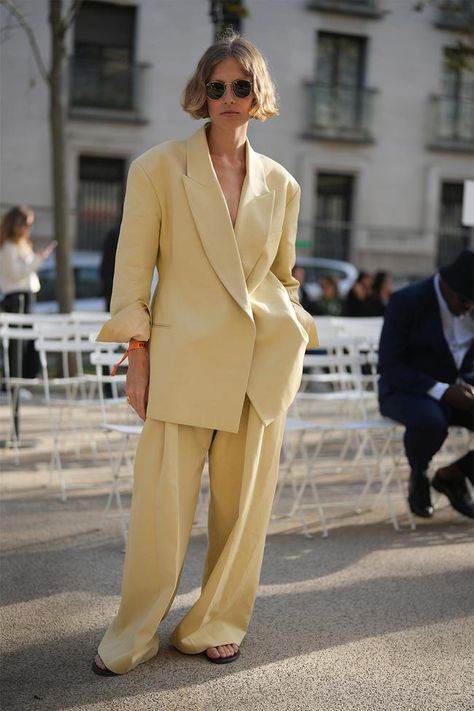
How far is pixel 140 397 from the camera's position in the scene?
3887 millimetres

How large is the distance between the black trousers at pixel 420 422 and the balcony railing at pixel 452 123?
2308 centimetres

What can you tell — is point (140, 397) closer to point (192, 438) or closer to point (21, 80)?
point (192, 438)

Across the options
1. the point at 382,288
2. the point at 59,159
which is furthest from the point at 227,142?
Result: the point at 382,288

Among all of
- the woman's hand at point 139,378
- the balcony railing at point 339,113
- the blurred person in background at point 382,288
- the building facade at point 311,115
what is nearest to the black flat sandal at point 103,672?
the woman's hand at point 139,378

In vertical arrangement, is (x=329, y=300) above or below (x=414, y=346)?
below

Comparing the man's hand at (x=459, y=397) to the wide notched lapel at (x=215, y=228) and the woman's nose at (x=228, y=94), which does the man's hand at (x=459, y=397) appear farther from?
the woman's nose at (x=228, y=94)

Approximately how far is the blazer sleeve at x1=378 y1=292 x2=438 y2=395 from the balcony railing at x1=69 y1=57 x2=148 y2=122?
19.7 m

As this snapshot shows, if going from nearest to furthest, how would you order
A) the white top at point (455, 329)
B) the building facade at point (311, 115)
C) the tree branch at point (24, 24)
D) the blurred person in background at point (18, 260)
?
the white top at point (455, 329)
the blurred person in background at point (18, 260)
the tree branch at point (24, 24)
the building facade at point (311, 115)

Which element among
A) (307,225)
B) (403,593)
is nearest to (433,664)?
(403,593)

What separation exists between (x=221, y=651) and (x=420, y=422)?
258cm

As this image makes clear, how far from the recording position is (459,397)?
6289 mm

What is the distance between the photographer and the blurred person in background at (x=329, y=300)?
15492mm

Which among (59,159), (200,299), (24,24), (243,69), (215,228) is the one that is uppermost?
(24,24)

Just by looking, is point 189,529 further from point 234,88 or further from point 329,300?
point 329,300
